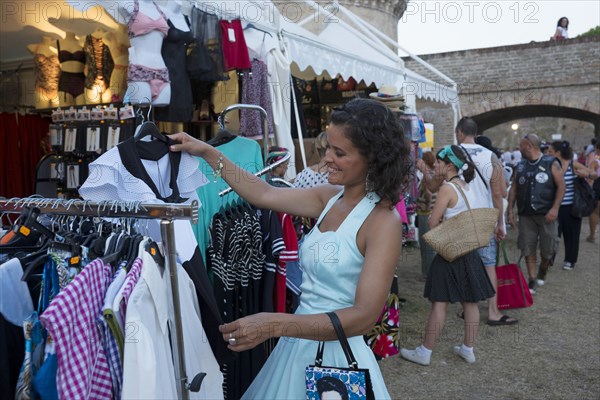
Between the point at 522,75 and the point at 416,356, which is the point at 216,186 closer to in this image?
the point at 416,356

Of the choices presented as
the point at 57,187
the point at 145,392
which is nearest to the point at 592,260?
the point at 57,187

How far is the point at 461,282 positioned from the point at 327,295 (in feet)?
7.86

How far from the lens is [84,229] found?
5.06 ft

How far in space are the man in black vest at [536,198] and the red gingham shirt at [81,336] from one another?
527cm

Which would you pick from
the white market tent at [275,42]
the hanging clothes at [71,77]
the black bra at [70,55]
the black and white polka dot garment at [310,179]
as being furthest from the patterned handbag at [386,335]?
the black bra at [70,55]

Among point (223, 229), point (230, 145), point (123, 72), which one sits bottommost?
point (223, 229)

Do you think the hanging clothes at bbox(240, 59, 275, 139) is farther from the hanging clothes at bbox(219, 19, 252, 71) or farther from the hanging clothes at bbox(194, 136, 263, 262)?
the hanging clothes at bbox(194, 136, 263, 262)

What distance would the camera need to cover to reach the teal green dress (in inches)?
62.5

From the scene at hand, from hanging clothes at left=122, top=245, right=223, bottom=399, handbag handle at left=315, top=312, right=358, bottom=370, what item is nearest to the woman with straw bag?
handbag handle at left=315, top=312, right=358, bottom=370

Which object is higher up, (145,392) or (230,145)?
(230,145)

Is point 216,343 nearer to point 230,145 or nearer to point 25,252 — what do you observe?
point 25,252

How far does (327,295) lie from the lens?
1.62 meters

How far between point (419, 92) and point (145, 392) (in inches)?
280

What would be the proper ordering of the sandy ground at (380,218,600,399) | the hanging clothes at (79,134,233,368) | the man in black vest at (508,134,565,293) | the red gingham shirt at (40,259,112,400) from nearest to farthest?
the red gingham shirt at (40,259,112,400) → the hanging clothes at (79,134,233,368) → the sandy ground at (380,218,600,399) → the man in black vest at (508,134,565,293)
